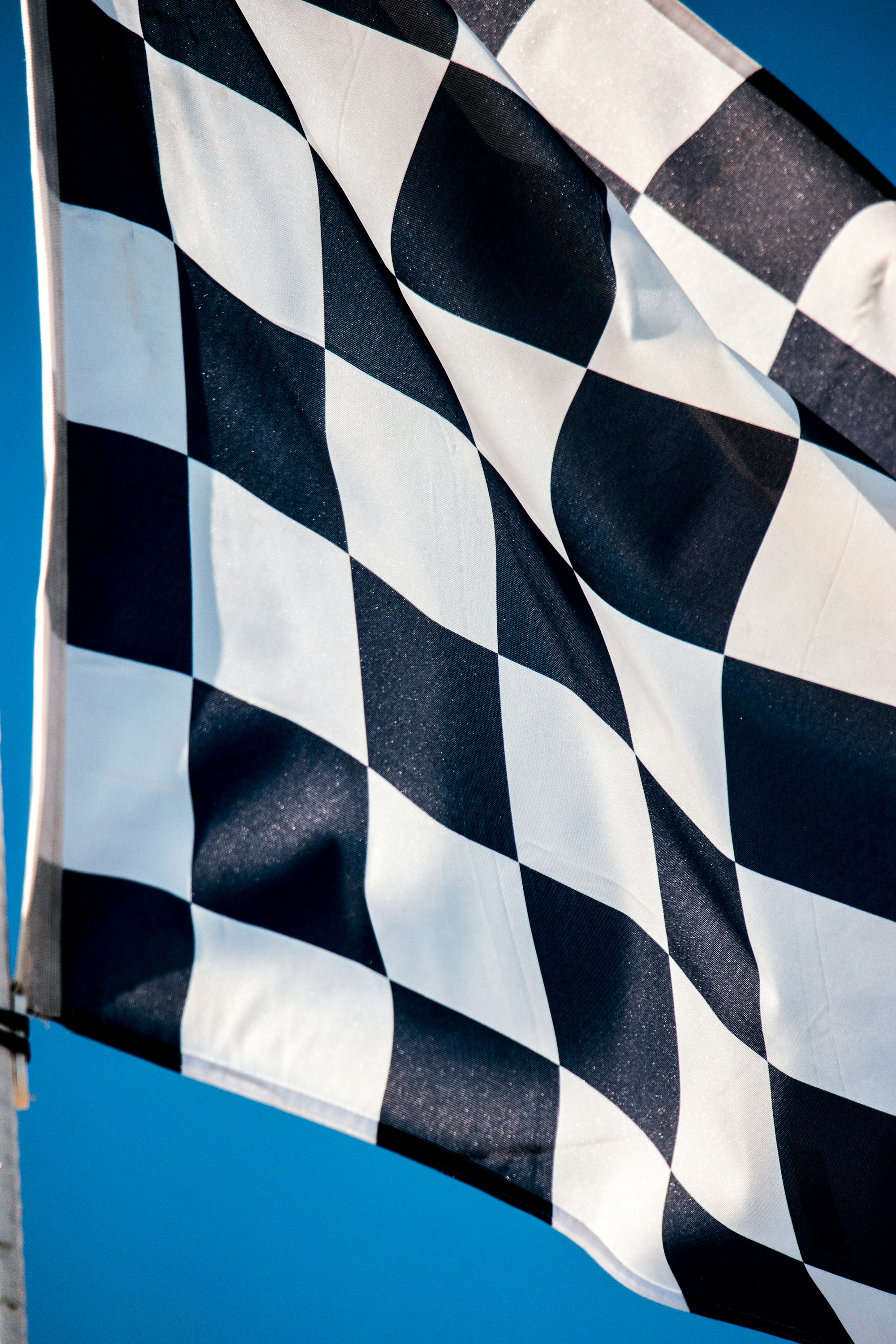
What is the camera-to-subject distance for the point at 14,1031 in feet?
1.29

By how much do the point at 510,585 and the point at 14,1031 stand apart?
0.31 m

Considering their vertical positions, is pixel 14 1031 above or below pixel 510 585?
below

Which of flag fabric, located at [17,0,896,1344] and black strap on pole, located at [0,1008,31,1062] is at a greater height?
flag fabric, located at [17,0,896,1344]

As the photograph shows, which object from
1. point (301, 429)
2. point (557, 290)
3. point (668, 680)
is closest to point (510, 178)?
point (557, 290)

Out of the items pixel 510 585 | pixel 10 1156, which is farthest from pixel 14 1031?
pixel 510 585

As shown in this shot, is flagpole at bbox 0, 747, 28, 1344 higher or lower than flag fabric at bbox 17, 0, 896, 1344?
lower

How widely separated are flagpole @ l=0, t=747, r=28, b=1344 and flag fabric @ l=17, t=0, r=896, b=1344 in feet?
0.24

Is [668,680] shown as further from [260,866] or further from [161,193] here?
[161,193]

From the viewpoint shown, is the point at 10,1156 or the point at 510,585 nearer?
the point at 10,1156

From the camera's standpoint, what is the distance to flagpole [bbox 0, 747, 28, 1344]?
368mm

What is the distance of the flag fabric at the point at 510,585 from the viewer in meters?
→ 0.45

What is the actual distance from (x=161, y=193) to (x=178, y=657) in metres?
0.26

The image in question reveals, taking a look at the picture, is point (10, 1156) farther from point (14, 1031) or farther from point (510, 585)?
point (510, 585)

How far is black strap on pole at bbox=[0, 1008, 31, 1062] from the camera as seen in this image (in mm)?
389
